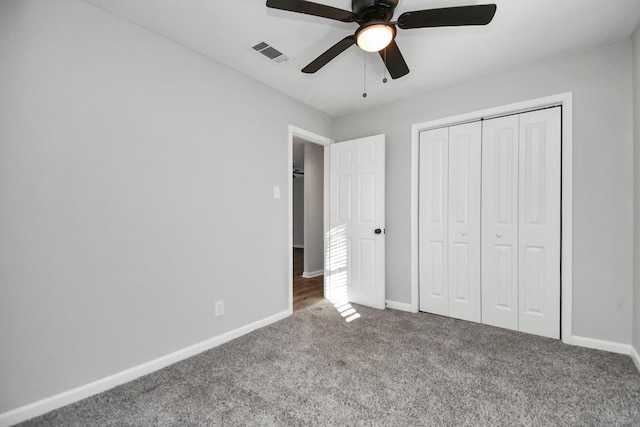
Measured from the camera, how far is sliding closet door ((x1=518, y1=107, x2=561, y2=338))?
8.25 feet

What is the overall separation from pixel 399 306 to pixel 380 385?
156 centimetres

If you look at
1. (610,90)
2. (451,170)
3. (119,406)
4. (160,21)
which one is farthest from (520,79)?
(119,406)

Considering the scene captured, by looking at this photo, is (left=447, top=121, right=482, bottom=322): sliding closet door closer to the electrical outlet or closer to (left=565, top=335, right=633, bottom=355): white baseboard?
(left=565, top=335, right=633, bottom=355): white baseboard

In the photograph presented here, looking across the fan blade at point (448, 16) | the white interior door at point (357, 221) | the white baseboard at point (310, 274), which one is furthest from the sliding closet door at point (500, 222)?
the white baseboard at point (310, 274)

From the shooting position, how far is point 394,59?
1.96 m

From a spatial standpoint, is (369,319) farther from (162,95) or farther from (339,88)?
(162,95)

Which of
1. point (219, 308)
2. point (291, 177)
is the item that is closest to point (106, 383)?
point (219, 308)

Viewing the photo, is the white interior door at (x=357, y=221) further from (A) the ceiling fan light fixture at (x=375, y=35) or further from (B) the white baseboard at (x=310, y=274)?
(A) the ceiling fan light fixture at (x=375, y=35)

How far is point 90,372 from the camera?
1.81 metres

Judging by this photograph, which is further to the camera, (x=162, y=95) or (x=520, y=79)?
(x=520, y=79)

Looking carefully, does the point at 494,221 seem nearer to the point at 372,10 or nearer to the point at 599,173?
the point at 599,173

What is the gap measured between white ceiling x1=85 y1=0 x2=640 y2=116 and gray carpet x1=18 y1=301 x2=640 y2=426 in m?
2.35

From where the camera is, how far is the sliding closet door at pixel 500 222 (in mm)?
2715

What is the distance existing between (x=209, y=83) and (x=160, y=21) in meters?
0.53
